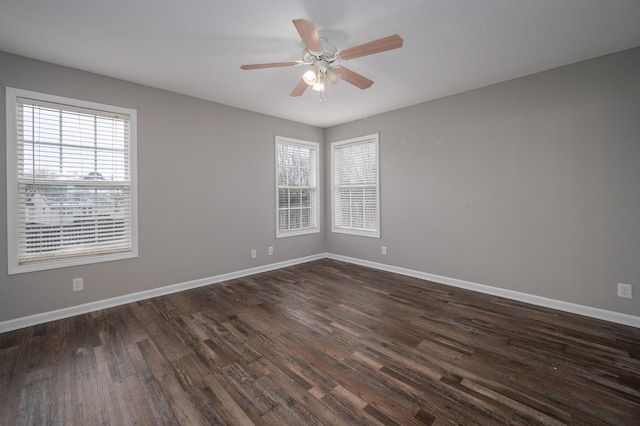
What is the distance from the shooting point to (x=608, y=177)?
107 inches

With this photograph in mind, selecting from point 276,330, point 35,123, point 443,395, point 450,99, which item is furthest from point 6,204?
point 450,99

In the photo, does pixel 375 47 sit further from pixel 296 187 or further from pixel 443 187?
pixel 296 187

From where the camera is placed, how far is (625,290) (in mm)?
2645

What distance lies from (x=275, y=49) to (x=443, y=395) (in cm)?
302

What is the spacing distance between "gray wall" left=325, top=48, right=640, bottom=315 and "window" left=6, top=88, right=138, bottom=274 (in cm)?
371

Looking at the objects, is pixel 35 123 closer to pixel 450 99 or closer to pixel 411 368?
pixel 411 368

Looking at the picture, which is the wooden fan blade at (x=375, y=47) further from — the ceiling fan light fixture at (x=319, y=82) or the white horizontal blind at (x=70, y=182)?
the white horizontal blind at (x=70, y=182)

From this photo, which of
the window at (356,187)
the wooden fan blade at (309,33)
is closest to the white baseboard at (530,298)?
the window at (356,187)

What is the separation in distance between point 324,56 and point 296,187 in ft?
9.61

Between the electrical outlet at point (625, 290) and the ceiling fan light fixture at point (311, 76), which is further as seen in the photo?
the electrical outlet at point (625, 290)

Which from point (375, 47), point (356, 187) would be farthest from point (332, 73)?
point (356, 187)

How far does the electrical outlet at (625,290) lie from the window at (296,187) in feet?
13.2

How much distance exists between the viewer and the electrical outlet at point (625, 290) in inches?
103

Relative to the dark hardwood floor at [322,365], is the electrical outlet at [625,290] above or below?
above
